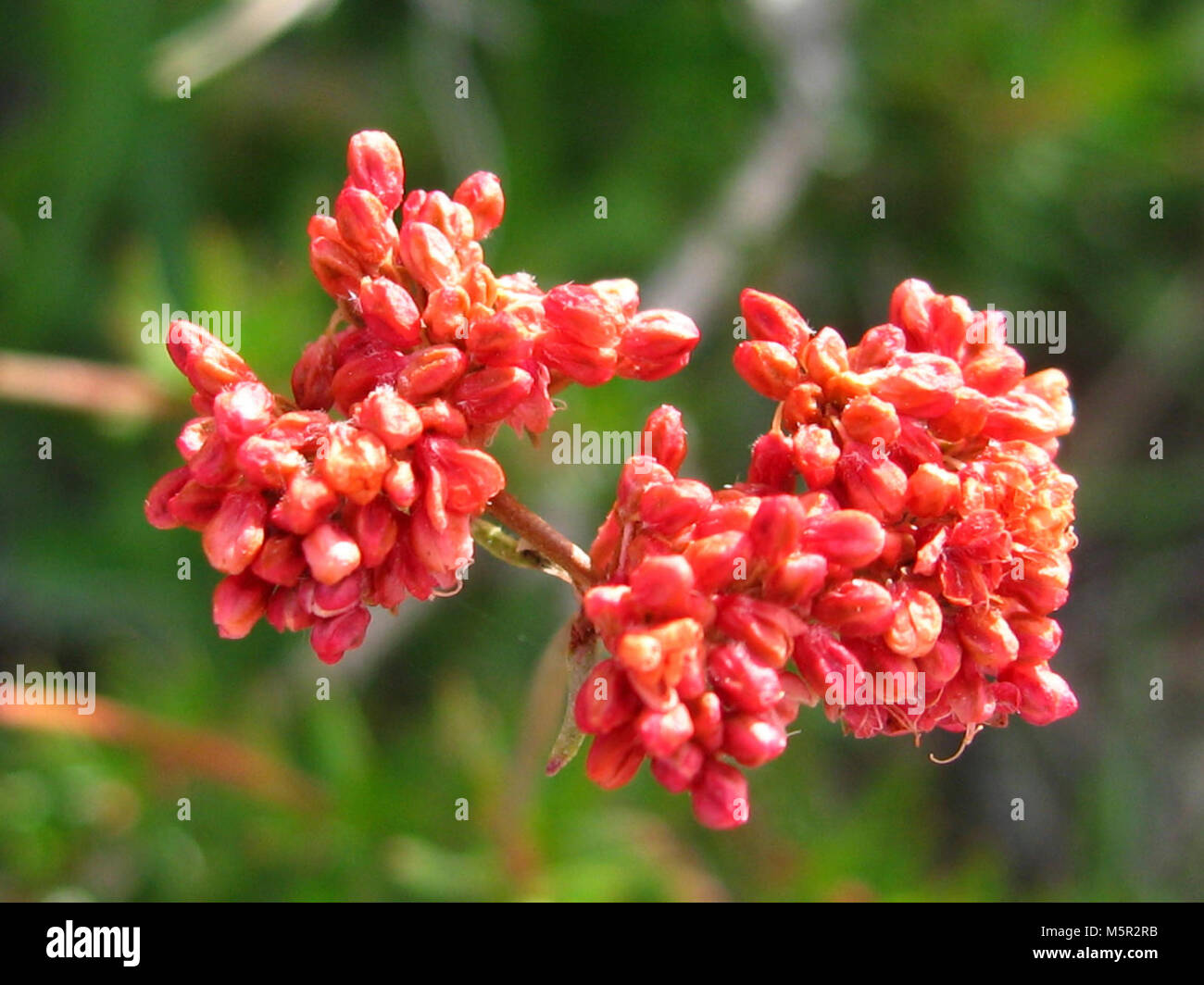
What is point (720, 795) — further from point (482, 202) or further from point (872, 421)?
point (482, 202)

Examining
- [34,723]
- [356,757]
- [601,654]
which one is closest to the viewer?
[601,654]

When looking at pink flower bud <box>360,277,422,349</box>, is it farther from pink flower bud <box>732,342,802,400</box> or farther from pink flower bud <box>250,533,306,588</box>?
pink flower bud <box>732,342,802,400</box>

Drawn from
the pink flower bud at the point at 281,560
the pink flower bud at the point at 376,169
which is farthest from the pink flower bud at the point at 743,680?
the pink flower bud at the point at 376,169

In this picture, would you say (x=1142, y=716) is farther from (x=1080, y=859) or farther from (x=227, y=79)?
(x=227, y=79)

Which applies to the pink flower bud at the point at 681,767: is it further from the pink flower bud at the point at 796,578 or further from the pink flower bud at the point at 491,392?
the pink flower bud at the point at 491,392

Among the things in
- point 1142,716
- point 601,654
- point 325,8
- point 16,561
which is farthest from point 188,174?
point 1142,716

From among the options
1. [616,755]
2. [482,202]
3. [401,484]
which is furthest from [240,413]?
[616,755]
